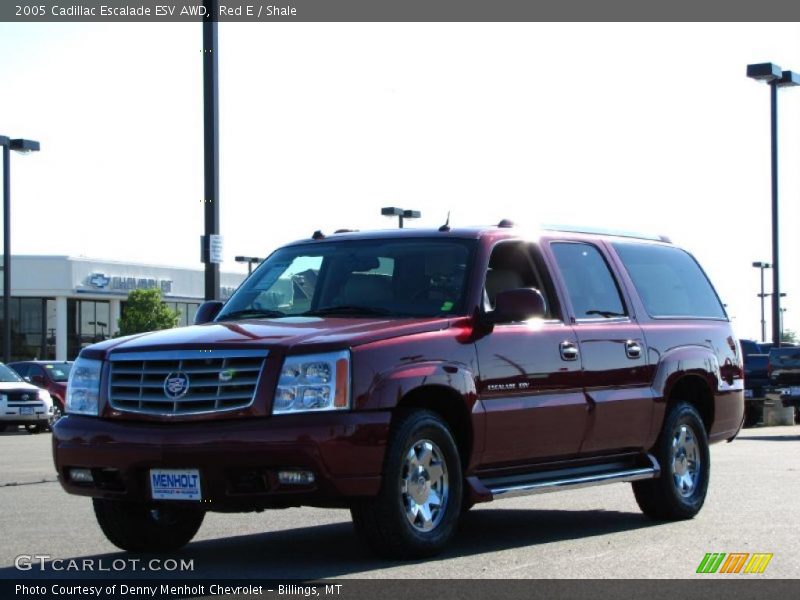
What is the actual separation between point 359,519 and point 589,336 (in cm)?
259

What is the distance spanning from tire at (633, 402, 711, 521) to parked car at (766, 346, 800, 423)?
17.1 m

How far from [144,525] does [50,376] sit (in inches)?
1045

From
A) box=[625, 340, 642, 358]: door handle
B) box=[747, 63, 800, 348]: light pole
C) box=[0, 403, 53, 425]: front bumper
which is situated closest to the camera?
box=[625, 340, 642, 358]: door handle

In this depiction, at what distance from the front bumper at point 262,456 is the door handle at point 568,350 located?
1936mm

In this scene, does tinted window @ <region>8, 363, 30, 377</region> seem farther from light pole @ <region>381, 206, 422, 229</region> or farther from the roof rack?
the roof rack

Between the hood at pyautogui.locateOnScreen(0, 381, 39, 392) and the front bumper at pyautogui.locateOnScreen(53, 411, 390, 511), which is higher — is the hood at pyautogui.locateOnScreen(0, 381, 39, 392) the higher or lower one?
the lower one

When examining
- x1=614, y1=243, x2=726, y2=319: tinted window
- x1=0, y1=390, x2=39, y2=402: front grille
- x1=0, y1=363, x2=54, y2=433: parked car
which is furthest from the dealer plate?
x1=0, y1=390, x2=39, y2=402: front grille

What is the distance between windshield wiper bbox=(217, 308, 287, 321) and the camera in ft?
31.3

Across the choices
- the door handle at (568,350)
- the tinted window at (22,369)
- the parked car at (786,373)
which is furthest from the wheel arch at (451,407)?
the tinted window at (22,369)

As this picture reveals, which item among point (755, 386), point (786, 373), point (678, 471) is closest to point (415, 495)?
point (678, 471)

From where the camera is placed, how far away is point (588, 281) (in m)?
10.6

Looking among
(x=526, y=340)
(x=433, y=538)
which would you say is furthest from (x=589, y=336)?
(x=433, y=538)

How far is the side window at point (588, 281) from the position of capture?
10.3 meters

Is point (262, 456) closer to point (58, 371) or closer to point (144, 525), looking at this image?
point (144, 525)
